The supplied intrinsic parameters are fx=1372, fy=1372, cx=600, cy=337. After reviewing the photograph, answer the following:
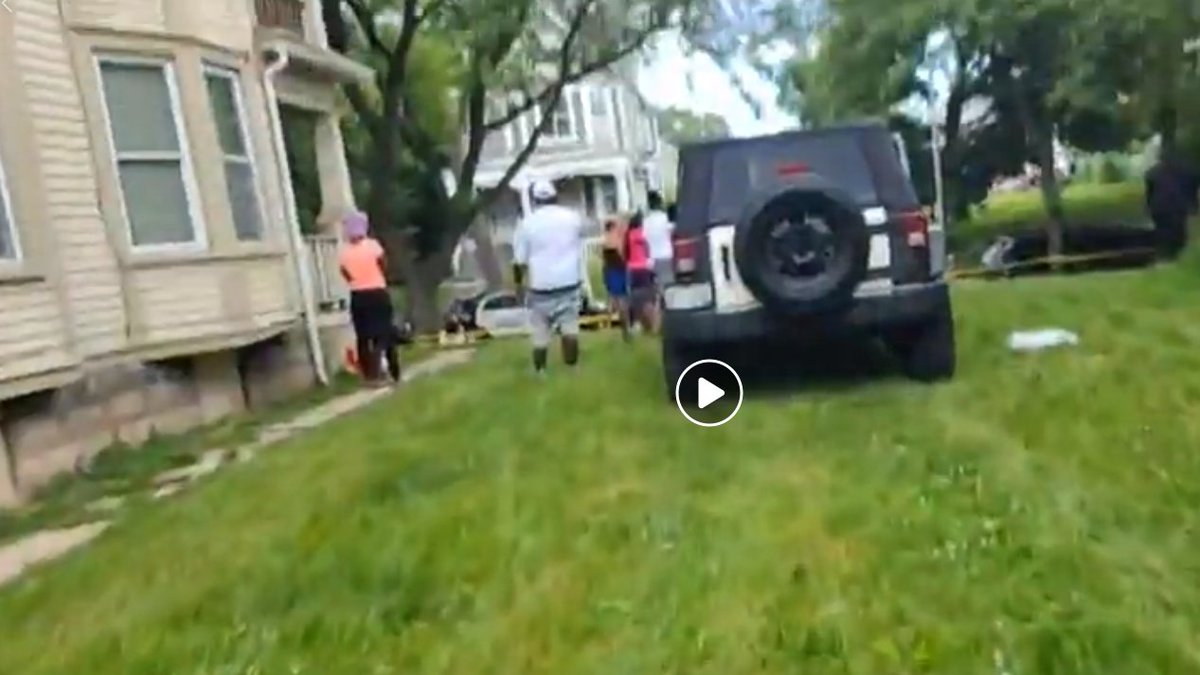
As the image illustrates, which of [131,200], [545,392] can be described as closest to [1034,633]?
[545,392]

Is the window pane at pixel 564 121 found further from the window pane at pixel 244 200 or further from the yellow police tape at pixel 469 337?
the window pane at pixel 244 200

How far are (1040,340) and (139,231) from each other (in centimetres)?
716

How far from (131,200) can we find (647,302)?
5937 mm

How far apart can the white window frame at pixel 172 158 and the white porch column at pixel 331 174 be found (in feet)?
15.3

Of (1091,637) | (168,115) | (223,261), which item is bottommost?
(1091,637)

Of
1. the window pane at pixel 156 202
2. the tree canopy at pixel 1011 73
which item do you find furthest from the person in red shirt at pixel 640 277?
the tree canopy at pixel 1011 73

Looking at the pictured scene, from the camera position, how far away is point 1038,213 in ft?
128

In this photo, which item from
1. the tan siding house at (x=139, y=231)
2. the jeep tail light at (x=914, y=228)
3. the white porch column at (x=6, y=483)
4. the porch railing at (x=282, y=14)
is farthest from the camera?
the porch railing at (x=282, y=14)

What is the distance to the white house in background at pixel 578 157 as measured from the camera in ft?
132

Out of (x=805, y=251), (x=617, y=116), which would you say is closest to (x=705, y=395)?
(x=805, y=251)

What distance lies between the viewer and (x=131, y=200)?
10.8 meters

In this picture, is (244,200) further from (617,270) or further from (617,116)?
(617,116)

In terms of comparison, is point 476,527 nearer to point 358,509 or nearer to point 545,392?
point 358,509

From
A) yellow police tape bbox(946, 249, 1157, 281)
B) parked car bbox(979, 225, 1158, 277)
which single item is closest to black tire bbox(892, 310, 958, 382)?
yellow police tape bbox(946, 249, 1157, 281)
